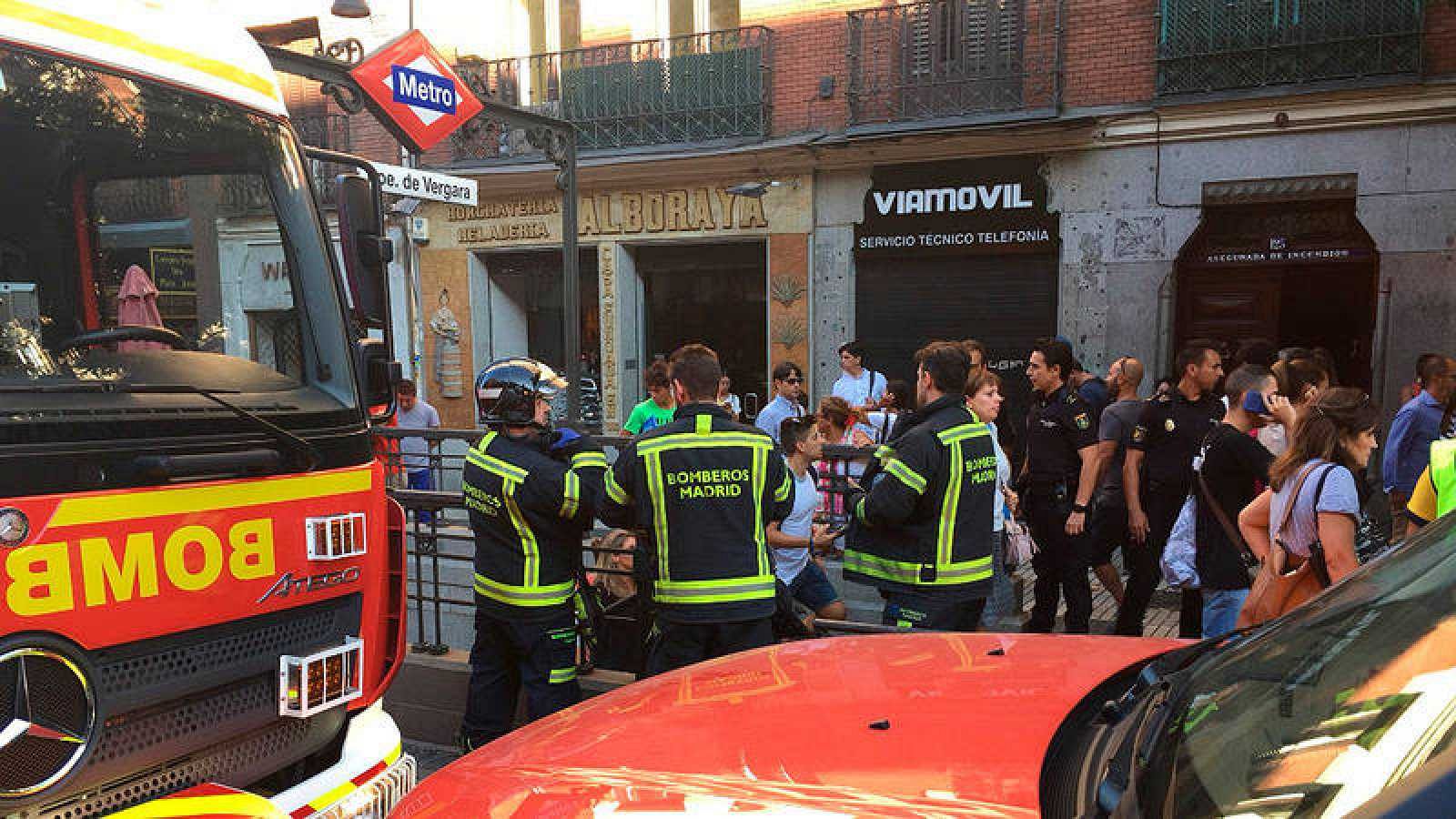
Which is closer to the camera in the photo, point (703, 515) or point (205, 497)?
point (205, 497)

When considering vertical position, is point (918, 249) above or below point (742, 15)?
below

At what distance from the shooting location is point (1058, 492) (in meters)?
6.48

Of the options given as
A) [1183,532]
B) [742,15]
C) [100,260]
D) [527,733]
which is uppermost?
[742,15]

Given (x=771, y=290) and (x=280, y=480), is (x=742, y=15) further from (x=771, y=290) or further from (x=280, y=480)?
(x=280, y=480)

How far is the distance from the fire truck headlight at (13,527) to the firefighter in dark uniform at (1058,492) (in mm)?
5397

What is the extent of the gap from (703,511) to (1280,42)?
35.3ft

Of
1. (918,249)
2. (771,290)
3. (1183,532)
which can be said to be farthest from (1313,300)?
(1183,532)

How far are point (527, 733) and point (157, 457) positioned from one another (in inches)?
50.4

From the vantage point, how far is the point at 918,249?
1388 cm

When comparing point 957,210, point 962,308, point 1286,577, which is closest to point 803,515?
point 1286,577

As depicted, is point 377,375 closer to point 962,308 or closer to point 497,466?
point 497,466

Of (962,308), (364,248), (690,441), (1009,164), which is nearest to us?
(364,248)

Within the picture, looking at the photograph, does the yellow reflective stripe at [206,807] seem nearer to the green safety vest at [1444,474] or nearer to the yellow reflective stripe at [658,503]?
the yellow reflective stripe at [658,503]

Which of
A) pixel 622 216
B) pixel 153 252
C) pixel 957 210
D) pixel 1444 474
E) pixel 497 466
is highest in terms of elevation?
pixel 622 216
